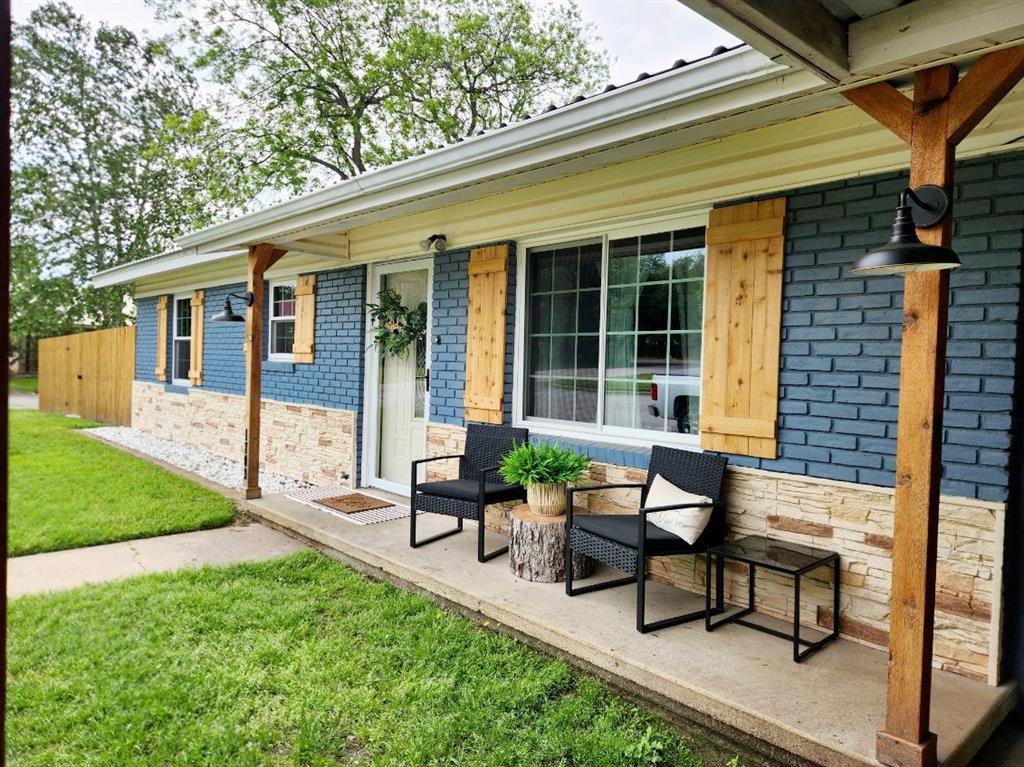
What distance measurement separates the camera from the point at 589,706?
2660 mm

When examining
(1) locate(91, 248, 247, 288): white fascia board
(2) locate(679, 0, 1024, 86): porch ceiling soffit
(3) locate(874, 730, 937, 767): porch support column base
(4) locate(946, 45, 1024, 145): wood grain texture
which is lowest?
(3) locate(874, 730, 937, 767): porch support column base

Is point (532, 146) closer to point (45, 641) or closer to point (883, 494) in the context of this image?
point (883, 494)

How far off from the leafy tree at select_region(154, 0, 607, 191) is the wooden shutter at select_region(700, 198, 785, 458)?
12.0 meters

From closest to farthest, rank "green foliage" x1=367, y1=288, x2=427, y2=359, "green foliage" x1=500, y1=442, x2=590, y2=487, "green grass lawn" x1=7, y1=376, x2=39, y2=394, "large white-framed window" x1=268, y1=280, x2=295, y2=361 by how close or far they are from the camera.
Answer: "green foliage" x1=500, y1=442, x2=590, y2=487, "green foliage" x1=367, y1=288, x2=427, y2=359, "large white-framed window" x1=268, y1=280, x2=295, y2=361, "green grass lawn" x1=7, y1=376, x2=39, y2=394

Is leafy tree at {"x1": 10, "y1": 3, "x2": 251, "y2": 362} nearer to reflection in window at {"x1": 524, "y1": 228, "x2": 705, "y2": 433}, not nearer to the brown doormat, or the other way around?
the brown doormat

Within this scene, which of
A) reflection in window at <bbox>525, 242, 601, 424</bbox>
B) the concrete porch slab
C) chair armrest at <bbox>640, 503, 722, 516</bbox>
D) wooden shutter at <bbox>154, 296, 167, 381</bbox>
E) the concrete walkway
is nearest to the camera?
the concrete porch slab

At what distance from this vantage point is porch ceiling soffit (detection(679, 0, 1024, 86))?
6.07 ft

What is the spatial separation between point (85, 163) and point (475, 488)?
820 inches

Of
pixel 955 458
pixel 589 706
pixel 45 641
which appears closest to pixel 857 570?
pixel 955 458

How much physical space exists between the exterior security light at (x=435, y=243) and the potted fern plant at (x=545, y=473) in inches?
83.4

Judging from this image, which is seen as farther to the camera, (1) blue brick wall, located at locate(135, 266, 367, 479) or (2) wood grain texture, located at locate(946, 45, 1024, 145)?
(1) blue brick wall, located at locate(135, 266, 367, 479)

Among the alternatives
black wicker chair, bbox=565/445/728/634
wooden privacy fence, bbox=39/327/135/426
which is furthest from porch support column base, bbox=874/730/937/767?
wooden privacy fence, bbox=39/327/135/426

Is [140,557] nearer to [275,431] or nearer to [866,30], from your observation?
[275,431]

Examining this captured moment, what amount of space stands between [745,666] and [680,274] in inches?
85.6
